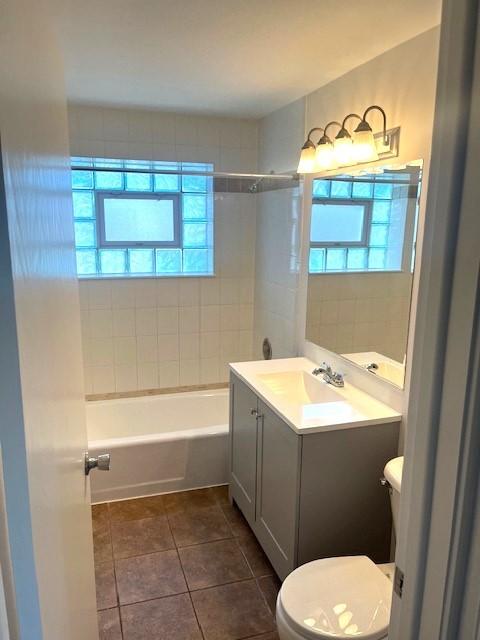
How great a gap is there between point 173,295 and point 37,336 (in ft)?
9.29

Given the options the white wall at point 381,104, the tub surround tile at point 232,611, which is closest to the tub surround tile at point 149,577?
the tub surround tile at point 232,611

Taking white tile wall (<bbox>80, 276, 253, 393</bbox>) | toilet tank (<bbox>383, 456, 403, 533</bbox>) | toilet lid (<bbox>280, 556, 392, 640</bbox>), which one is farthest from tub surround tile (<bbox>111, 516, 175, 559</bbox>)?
toilet tank (<bbox>383, 456, 403, 533</bbox>)

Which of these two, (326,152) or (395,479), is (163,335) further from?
(395,479)

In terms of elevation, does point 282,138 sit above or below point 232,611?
above

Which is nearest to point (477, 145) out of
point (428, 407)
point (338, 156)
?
point (428, 407)

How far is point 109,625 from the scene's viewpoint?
197 centimetres

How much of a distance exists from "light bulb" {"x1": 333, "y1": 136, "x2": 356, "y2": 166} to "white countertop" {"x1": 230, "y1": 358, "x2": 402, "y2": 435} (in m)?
1.10

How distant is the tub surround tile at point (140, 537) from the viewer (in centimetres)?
243

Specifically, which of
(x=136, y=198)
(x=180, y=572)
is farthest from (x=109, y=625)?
(x=136, y=198)

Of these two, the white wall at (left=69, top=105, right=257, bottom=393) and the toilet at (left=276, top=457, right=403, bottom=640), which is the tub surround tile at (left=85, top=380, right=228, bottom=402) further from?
the toilet at (left=276, top=457, right=403, bottom=640)

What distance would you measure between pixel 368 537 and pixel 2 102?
2124mm

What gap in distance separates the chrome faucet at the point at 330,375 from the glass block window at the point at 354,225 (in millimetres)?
542

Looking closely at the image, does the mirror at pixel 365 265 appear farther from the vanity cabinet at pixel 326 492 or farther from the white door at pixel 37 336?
the white door at pixel 37 336

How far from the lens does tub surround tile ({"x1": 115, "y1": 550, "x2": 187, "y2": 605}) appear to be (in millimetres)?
2133
